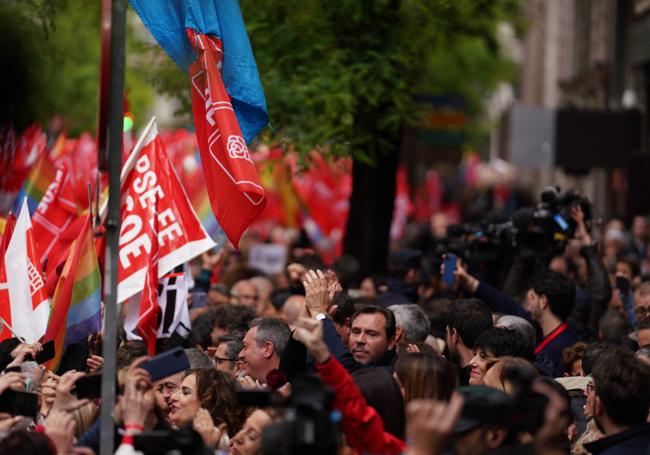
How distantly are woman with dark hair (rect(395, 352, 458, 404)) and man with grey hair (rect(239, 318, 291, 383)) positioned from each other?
1955mm

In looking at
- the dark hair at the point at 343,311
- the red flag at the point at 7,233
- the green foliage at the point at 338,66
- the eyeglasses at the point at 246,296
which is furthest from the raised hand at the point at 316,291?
the eyeglasses at the point at 246,296

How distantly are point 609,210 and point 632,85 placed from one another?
2.77 m

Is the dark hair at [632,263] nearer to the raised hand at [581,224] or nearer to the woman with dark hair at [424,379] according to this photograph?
the raised hand at [581,224]

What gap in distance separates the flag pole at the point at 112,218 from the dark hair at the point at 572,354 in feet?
12.7

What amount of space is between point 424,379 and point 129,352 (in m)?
2.91

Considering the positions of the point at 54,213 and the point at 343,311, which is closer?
the point at 343,311

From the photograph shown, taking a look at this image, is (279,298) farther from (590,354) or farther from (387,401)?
(387,401)

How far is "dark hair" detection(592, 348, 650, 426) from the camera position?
6293 mm

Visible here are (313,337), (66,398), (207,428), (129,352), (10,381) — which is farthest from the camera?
(129,352)

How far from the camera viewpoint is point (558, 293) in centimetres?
1022

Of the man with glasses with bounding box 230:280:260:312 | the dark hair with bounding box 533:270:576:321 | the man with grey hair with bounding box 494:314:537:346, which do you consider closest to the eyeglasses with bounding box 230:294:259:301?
the man with glasses with bounding box 230:280:260:312

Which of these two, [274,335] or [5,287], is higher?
[5,287]

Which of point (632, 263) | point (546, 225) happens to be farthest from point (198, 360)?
point (632, 263)

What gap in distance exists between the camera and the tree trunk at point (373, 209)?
16609 millimetres
